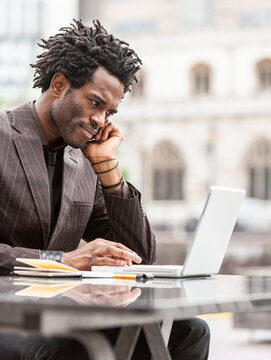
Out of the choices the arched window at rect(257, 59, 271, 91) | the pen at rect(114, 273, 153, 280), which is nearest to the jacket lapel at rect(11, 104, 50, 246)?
the pen at rect(114, 273, 153, 280)

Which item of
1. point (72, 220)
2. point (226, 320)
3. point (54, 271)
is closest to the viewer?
point (54, 271)

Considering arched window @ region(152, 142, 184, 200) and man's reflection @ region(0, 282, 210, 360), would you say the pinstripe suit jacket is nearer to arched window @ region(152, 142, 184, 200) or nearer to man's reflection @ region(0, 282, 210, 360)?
man's reflection @ region(0, 282, 210, 360)

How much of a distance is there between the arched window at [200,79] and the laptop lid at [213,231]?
32682 millimetres

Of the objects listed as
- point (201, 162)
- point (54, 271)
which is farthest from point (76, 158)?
point (201, 162)

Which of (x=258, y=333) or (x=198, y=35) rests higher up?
(x=198, y=35)

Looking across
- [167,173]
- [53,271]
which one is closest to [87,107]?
[53,271]

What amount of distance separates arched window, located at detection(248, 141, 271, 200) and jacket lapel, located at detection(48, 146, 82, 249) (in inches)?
1195

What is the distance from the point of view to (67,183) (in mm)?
2725

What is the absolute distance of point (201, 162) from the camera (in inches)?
1347

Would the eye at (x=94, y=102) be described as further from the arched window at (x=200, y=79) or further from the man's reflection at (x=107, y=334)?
the arched window at (x=200, y=79)

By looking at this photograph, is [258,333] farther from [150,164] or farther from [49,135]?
[150,164]

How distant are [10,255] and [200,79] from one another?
33.3 meters

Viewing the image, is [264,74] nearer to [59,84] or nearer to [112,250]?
[59,84]

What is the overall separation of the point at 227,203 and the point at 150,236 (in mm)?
588
